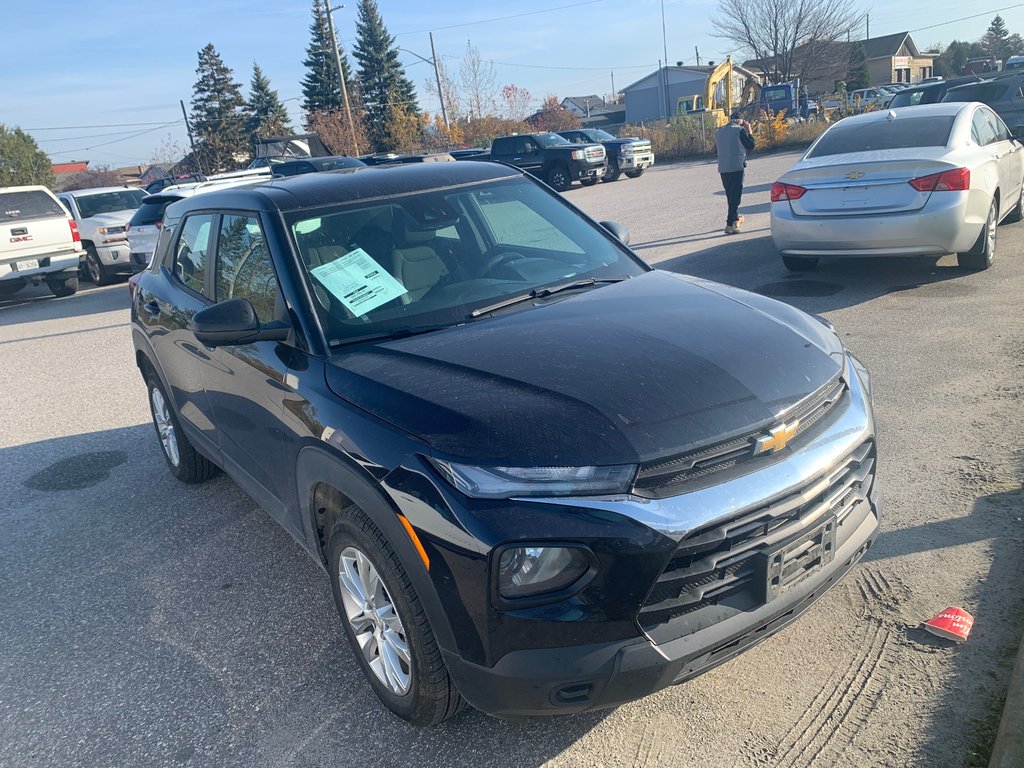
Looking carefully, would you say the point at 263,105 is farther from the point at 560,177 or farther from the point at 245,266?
the point at 245,266

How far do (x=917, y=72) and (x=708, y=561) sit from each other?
99993 millimetres

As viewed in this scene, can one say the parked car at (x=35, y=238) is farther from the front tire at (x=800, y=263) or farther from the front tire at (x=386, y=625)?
the front tire at (x=386, y=625)

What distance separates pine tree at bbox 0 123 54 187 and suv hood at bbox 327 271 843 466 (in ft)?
209

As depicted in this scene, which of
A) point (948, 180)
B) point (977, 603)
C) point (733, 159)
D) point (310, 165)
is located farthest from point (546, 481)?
point (310, 165)

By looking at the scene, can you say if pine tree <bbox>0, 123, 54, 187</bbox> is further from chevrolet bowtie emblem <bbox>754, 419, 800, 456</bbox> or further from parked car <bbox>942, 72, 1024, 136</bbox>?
chevrolet bowtie emblem <bbox>754, 419, 800, 456</bbox>

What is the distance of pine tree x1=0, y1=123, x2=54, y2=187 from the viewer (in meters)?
56.6

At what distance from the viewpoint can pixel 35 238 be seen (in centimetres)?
1388

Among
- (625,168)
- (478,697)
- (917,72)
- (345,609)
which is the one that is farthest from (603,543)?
(917,72)

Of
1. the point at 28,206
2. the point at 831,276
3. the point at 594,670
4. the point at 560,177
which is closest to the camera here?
the point at 594,670

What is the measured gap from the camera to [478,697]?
2326 mm

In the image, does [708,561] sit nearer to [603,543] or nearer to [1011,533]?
[603,543]

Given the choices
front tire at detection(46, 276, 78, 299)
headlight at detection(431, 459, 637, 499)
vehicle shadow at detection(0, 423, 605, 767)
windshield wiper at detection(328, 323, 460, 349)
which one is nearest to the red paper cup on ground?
vehicle shadow at detection(0, 423, 605, 767)

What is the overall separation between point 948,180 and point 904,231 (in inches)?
22.1

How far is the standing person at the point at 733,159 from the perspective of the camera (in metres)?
11.6
